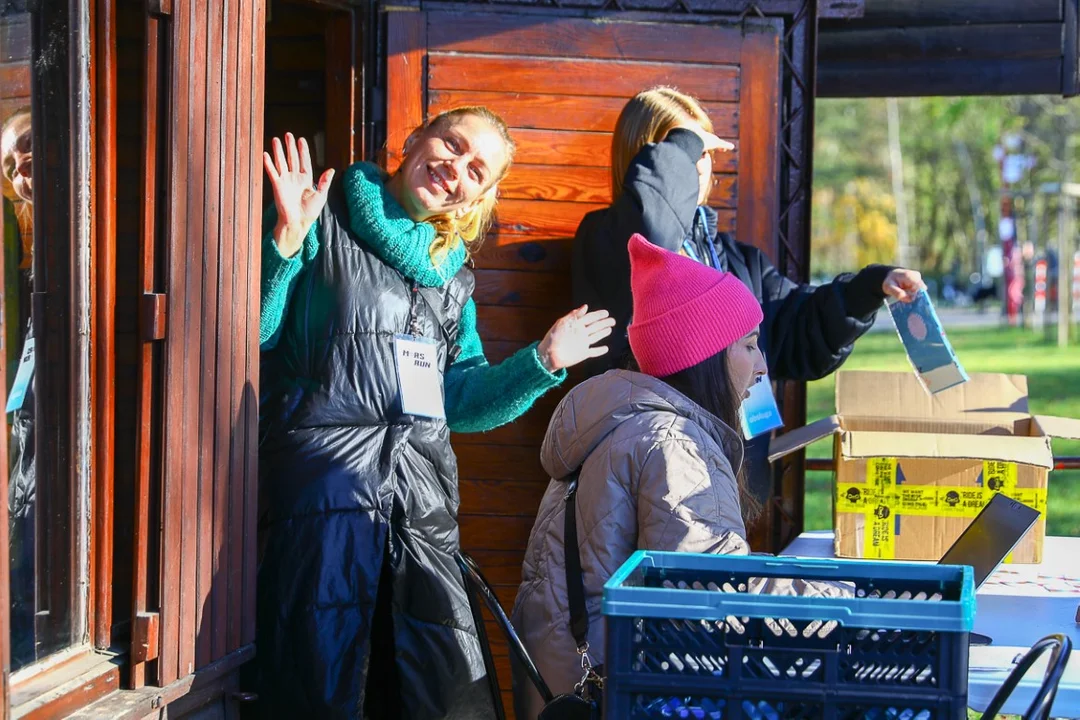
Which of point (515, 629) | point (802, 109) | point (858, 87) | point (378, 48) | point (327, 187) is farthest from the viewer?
point (858, 87)

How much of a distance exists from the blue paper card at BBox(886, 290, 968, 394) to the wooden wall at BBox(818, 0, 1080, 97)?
6.14 feet

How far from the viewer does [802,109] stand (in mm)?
4176

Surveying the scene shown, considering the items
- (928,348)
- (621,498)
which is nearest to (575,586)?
(621,498)

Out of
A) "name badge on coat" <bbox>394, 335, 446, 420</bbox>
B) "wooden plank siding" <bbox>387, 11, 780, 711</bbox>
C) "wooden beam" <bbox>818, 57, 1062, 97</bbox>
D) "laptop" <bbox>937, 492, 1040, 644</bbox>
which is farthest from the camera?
"wooden beam" <bbox>818, 57, 1062, 97</bbox>

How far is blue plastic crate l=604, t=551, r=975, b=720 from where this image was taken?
1667mm

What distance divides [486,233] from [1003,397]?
60.7 inches

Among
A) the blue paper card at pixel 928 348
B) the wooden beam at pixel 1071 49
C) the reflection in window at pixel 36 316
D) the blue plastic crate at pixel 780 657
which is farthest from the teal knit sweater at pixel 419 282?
the wooden beam at pixel 1071 49

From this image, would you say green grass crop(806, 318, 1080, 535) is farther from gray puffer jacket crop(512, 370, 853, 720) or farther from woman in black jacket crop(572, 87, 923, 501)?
gray puffer jacket crop(512, 370, 853, 720)

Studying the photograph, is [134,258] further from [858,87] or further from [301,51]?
[858,87]

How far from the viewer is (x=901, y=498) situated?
3051mm

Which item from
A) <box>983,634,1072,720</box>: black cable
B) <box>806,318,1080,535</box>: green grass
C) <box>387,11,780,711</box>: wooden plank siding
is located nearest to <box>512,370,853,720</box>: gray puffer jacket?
<box>983,634,1072,720</box>: black cable

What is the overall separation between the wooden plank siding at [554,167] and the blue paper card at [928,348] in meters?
0.90

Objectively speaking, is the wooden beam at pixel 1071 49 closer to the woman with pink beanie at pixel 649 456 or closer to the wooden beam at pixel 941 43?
the wooden beam at pixel 941 43

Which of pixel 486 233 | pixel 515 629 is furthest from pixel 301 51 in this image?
pixel 515 629
